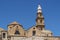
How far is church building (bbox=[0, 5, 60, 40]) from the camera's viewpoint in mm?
81062

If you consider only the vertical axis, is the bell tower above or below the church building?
above

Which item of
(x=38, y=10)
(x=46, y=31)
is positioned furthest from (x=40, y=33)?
(x=38, y=10)

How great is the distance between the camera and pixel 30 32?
85562 mm

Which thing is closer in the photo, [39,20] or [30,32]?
[30,32]

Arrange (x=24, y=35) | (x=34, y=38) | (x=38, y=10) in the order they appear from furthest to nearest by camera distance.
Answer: (x=38, y=10) → (x=24, y=35) → (x=34, y=38)

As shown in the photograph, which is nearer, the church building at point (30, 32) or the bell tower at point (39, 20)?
the church building at point (30, 32)

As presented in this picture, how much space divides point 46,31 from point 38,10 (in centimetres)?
886

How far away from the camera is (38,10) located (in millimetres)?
90625

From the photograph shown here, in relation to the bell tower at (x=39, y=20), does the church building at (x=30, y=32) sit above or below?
below

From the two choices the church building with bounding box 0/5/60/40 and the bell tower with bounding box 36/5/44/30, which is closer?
the church building with bounding box 0/5/60/40

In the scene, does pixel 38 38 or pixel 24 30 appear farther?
pixel 24 30

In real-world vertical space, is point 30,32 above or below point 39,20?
below

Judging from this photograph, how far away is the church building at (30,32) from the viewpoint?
8106 cm

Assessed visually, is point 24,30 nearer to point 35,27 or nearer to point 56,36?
point 35,27
